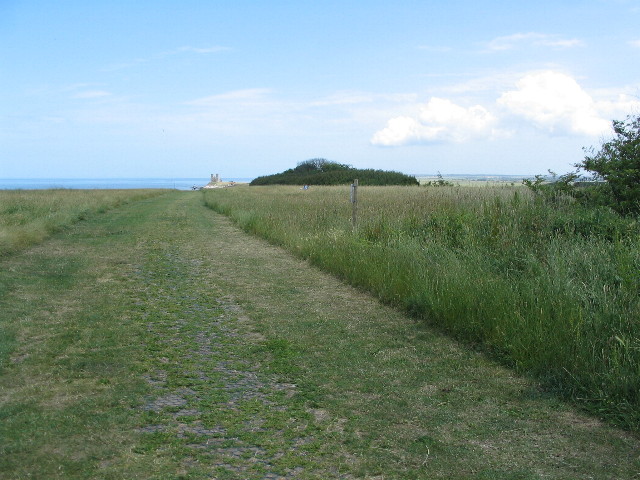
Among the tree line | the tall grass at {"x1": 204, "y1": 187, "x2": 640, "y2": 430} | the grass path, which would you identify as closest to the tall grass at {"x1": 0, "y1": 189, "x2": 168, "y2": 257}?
the grass path

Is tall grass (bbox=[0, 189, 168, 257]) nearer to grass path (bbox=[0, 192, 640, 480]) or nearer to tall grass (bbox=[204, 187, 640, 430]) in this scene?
grass path (bbox=[0, 192, 640, 480])

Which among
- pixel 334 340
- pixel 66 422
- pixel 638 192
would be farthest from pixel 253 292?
pixel 638 192

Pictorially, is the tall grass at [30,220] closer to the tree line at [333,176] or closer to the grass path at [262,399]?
the grass path at [262,399]

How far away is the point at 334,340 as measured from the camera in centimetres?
650

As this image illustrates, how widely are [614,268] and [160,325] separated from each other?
5252mm

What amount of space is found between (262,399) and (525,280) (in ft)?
11.8

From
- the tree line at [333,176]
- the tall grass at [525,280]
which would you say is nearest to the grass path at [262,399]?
the tall grass at [525,280]

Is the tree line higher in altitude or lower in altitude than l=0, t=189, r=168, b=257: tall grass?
higher

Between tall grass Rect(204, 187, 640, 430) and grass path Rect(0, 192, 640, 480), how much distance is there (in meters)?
0.35

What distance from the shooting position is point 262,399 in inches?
185

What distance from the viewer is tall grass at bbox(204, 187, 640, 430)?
4949 mm

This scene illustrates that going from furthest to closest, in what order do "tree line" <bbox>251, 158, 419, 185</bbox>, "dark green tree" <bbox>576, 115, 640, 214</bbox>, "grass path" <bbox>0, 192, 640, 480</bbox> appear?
"tree line" <bbox>251, 158, 419, 185</bbox>
"dark green tree" <bbox>576, 115, 640, 214</bbox>
"grass path" <bbox>0, 192, 640, 480</bbox>

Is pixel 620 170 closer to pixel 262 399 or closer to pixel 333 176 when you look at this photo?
pixel 262 399

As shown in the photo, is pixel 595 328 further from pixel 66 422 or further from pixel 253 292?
pixel 253 292
